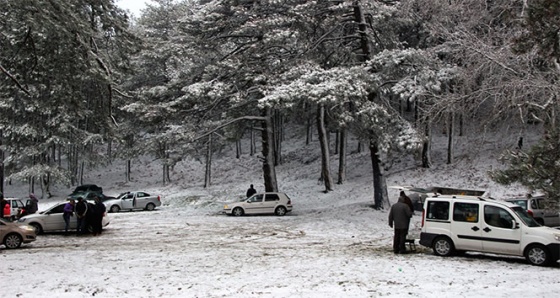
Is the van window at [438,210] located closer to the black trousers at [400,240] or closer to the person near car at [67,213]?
the black trousers at [400,240]

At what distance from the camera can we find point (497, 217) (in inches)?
508

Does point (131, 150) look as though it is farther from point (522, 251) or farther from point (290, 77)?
point (522, 251)

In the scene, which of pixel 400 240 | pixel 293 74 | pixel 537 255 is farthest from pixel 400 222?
pixel 293 74

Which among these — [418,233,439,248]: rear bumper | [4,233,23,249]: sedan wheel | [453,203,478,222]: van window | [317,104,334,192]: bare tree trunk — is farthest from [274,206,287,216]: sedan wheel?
[453,203,478,222]: van window

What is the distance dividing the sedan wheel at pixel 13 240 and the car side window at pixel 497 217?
1448cm

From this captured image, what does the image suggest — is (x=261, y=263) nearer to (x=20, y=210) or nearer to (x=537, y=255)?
(x=537, y=255)

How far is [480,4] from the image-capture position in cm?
1394

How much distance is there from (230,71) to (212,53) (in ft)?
17.2

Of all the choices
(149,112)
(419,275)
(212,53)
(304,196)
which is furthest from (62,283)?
(304,196)

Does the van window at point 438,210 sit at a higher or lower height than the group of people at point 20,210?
higher

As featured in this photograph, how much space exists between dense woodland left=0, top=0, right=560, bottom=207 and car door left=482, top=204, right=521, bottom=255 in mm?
2427

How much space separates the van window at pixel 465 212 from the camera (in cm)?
1321

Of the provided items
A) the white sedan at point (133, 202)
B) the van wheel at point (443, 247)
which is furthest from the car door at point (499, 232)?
the white sedan at point (133, 202)

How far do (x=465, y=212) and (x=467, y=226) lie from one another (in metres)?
0.41
